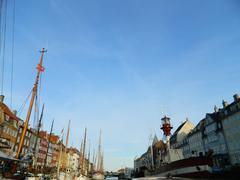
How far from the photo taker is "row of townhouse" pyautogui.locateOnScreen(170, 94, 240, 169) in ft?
159

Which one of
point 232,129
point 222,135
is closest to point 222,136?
point 222,135

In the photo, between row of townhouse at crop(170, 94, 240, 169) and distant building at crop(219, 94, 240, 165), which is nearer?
distant building at crop(219, 94, 240, 165)

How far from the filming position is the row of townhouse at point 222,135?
48.4 m

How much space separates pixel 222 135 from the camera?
178 ft

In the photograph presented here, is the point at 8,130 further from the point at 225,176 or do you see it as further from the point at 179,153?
the point at 225,176

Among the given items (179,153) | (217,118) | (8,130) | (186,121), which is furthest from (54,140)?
(217,118)

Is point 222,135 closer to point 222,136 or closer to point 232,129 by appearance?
point 222,136

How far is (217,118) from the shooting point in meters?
57.5

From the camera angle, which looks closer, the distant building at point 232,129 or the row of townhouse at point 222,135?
the distant building at point 232,129

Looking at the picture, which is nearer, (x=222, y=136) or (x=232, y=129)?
(x=232, y=129)

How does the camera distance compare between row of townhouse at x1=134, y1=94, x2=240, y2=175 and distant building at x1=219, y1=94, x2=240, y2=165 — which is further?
row of townhouse at x1=134, y1=94, x2=240, y2=175

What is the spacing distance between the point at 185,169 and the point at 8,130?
1938 inches

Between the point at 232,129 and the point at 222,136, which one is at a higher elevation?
the point at 232,129

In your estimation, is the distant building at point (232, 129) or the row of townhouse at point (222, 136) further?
the row of townhouse at point (222, 136)
